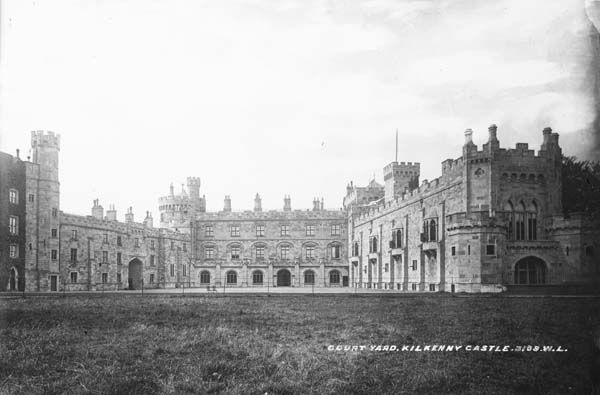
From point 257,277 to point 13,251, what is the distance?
27.6m

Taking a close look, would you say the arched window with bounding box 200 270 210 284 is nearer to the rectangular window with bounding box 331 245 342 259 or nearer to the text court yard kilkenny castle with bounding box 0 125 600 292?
the text court yard kilkenny castle with bounding box 0 125 600 292

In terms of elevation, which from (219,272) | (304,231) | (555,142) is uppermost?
(555,142)

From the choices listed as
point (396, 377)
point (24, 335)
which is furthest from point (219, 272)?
point (396, 377)

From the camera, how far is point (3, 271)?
35.9 m

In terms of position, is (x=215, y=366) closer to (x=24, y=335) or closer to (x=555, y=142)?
(x=24, y=335)

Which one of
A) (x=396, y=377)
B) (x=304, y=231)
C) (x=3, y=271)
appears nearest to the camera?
(x=396, y=377)

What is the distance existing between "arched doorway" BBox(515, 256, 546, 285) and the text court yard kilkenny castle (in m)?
0.06

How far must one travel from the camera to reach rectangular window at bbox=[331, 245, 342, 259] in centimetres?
5981

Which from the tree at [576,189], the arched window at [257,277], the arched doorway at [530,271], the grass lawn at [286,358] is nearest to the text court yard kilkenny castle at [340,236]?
the arched doorway at [530,271]

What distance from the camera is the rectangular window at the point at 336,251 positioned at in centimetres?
5981

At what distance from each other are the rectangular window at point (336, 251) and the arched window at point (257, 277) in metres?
8.53

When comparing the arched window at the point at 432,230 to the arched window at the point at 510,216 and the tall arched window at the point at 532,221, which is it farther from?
the tall arched window at the point at 532,221

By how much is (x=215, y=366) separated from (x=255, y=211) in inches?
2105

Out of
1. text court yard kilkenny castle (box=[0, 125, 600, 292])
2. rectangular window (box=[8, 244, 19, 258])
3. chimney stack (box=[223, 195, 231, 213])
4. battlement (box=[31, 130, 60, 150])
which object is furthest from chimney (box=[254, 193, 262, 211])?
rectangular window (box=[8, 244, 19, 258])
